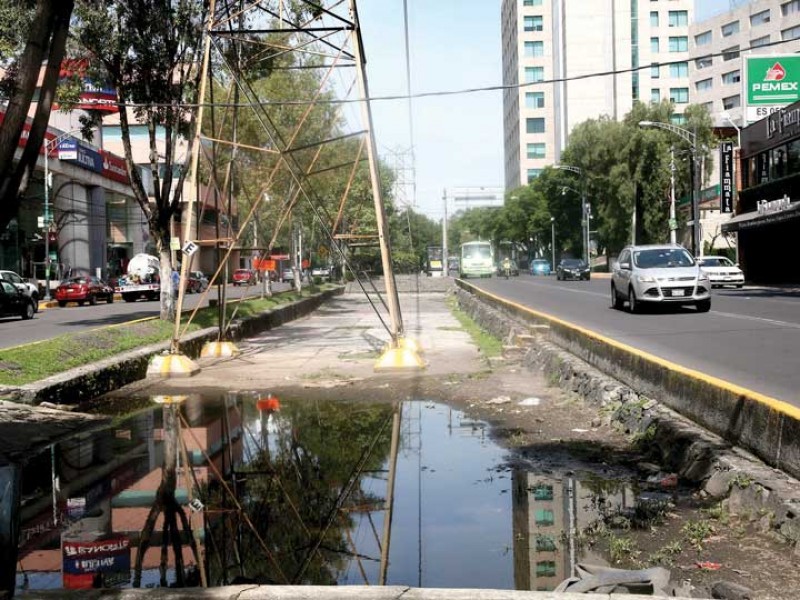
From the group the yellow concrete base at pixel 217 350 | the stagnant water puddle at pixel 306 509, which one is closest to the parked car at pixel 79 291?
the yellow concrete base at pixel 217 350

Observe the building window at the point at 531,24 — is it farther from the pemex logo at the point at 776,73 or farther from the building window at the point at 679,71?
the pemex logo at the point at 776,73

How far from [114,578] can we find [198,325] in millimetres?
15971

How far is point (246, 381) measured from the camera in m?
13.6

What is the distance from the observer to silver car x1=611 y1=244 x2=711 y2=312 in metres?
21.0

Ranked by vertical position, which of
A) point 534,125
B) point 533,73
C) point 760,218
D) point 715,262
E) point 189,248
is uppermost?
point 533,73

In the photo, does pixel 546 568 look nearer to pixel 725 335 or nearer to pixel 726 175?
pixel 725 335

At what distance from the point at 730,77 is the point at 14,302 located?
263 ft

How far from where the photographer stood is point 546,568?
195 inches

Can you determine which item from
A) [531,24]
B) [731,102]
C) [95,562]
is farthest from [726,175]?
[531,24]

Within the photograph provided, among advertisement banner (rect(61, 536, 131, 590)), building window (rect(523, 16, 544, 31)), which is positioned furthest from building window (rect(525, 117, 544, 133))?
advertisement banner (rect(61, 536, 131, 590))

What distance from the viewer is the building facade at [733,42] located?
79562mm

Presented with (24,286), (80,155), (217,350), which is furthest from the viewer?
(80,155)

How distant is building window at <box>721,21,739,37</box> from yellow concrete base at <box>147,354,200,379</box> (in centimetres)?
8531

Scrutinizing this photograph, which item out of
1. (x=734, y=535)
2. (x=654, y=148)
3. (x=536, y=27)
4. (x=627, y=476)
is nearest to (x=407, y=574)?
(x=734, y=535)
